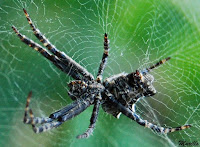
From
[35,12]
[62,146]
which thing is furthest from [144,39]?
[62,146]

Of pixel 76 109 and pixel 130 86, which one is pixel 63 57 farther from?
pixel 130 86

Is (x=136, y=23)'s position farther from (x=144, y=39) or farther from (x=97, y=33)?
(x=97, y=33)

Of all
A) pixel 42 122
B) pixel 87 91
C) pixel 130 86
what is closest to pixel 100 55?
pixel 87 91

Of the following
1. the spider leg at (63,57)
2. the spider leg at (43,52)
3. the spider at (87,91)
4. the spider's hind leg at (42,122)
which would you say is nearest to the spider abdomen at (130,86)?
the spider at (87,91)

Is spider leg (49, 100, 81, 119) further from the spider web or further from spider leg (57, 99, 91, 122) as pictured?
the spider web

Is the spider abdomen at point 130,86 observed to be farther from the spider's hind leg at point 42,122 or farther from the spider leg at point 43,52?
the spider's hind leg at point 42,122

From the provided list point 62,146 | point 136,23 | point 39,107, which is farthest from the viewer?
point 62,146

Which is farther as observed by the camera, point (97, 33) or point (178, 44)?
point (178, 44)

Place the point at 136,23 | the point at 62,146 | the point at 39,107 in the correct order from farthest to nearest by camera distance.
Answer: the point at 62,146 → the point at 136,23 → the point at 39,107
